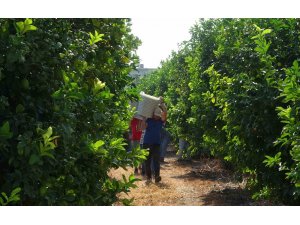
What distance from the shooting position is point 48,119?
9.39ft

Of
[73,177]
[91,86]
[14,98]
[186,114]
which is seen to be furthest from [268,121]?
[186,114]

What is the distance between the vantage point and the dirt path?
7.83m

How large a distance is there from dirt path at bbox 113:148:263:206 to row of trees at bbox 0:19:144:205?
10.5 feet

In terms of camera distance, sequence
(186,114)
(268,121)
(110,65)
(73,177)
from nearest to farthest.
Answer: (73,177) < (110,65) < (268,121) < (186,114)

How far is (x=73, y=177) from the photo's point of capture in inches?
124

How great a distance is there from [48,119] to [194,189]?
687 cm

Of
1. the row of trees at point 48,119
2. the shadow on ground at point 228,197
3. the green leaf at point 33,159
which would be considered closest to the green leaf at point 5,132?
the row of trees at point 48,119

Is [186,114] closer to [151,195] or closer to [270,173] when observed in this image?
[151,195]

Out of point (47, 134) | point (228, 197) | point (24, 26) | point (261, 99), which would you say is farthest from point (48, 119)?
point (228, 197)

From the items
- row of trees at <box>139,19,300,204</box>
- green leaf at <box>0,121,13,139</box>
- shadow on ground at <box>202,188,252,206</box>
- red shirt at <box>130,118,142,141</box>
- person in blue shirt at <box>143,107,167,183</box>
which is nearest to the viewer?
green leaf at <box>0,121,13,139</box>

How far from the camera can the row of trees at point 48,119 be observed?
8.58 feet

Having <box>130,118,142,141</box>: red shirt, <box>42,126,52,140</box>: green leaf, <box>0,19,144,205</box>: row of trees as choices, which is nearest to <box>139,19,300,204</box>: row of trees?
<box>0,19,144,205</box>: row of trees

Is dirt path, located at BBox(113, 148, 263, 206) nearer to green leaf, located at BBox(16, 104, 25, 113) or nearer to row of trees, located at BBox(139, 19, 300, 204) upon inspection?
row of trees, located at BBox(139, 19, 300, 204)

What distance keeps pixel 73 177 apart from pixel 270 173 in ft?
11.8
